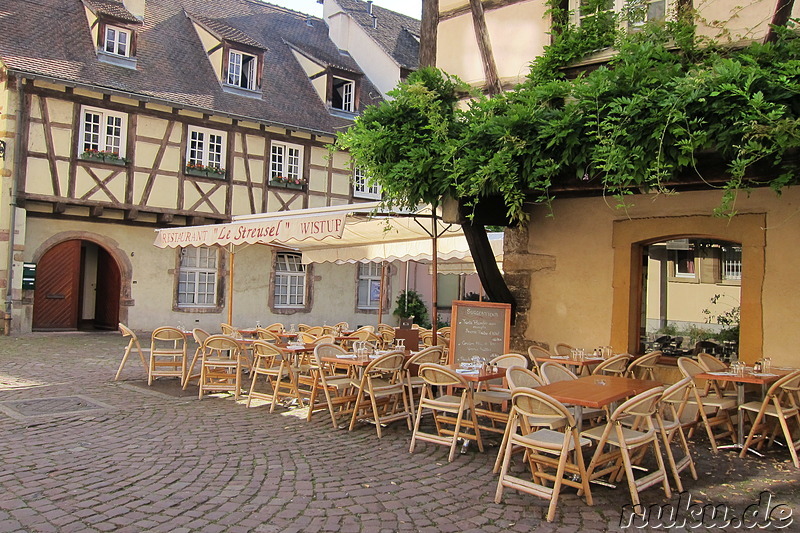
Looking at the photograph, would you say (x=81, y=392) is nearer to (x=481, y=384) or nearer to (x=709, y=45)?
(x=481, y=384)

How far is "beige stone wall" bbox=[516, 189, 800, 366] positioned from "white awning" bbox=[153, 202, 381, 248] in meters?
→ 1.95

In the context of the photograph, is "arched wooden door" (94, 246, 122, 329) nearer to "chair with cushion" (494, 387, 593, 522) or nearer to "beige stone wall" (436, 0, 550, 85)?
"beige stone wall" (436, 0, 550, 85)

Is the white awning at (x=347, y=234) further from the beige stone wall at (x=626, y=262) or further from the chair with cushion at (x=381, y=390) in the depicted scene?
the chair with cushion at (x=381, y=390)

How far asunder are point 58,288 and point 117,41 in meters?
5.94

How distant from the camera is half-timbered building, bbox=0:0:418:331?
44.8ft

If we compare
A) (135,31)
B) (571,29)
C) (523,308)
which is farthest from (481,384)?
(135,31)

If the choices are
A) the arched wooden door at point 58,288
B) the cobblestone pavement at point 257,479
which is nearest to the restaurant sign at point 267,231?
the cobblestone pavement at point 257,479

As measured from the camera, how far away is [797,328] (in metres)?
5.74

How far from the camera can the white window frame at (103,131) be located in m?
14.1

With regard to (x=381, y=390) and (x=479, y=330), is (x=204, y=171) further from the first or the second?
(x=381, y=390)

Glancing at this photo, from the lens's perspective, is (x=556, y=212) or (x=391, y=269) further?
(x=391, y=269)

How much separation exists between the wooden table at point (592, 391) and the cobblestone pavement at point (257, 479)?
2.09ft

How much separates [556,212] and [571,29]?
1876 mm

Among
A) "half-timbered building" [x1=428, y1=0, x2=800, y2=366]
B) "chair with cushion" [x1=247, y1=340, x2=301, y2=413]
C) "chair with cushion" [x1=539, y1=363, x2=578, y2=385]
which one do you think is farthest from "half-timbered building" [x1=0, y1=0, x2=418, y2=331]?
"chair with cushion" [x1=539, y1=363, x2=578, y2=385]
